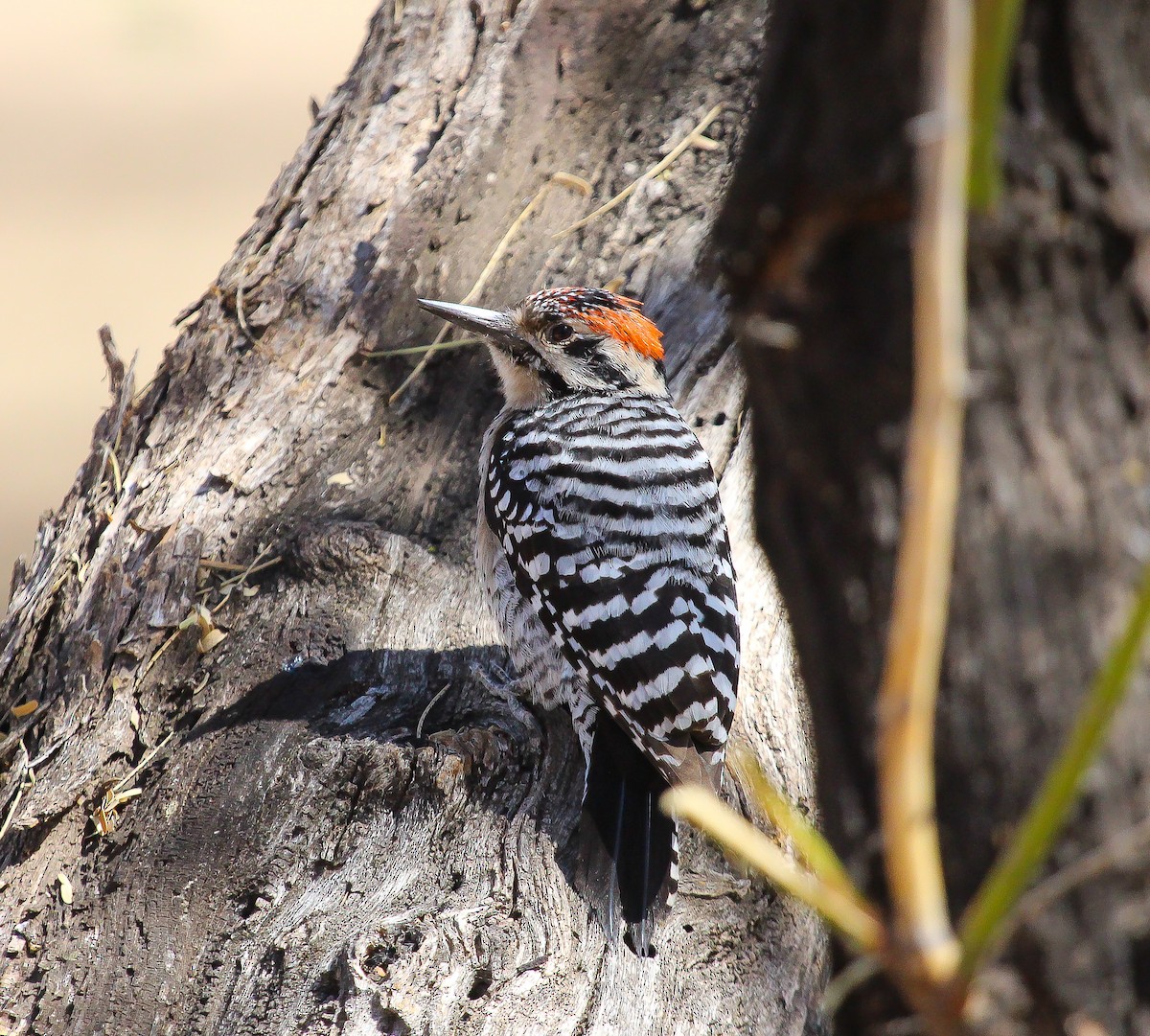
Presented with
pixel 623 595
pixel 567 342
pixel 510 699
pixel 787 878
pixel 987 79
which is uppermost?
pixel 987 79

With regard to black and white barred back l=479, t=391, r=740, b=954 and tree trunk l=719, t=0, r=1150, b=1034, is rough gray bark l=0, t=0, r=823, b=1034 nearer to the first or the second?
black and white barred back l=479, t=391, r=740, b=954

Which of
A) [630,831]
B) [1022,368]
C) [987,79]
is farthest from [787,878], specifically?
[630,831]

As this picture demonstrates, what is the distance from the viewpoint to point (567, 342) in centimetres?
402

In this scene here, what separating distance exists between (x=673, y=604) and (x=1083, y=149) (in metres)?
2.45

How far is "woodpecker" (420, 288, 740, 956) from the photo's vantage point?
3064 millimetres

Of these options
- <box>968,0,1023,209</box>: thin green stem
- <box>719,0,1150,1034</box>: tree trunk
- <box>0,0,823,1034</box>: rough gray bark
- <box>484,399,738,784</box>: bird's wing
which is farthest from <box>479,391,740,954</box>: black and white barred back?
<box>968,0,1023,209</box>: thin green stem

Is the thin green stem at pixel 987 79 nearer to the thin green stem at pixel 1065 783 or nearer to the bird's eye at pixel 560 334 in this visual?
the thin green stem at pixel 1065 783

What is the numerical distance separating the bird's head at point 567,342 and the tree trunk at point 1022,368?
9.86 ft

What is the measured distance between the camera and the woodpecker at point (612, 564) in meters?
3.06

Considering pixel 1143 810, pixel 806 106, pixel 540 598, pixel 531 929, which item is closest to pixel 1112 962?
pixel 1143 810

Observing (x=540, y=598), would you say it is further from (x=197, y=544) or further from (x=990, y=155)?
(x=990, y=155)

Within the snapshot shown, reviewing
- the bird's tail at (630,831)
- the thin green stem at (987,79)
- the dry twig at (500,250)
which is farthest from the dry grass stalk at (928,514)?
the dry twig at (500,250)

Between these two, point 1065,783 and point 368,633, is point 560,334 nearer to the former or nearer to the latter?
point 368,633

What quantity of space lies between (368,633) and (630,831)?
1.11 m
